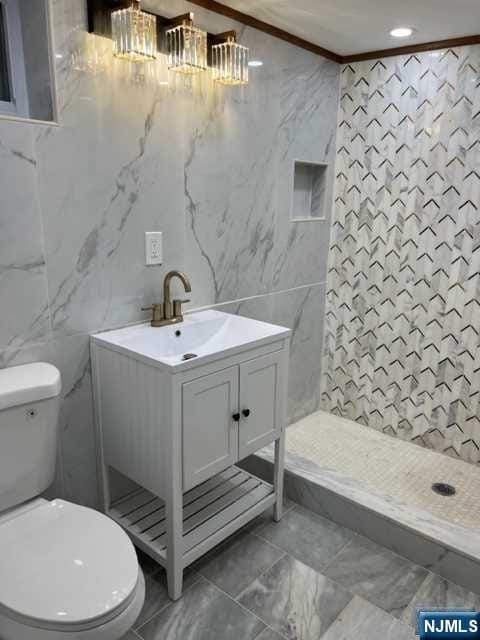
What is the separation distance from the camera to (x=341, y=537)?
208 centimetres

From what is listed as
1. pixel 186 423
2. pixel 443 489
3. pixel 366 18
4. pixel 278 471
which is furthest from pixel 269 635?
pixel 366 18

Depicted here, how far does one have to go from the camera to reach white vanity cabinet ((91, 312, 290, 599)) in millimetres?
1620

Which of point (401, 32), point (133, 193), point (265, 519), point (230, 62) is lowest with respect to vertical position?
point (265, 519)

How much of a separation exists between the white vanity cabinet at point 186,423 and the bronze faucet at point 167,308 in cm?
4

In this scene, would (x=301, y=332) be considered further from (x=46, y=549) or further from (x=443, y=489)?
(x=46, y=549)

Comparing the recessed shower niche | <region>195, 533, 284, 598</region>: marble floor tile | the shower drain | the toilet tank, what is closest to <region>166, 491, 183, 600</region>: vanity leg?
<region>195, 533, 284, 598</region>: marble floor tile

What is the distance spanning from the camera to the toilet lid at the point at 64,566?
114 centimetres

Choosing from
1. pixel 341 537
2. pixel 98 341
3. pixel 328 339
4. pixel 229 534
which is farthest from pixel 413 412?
pixel 98 341

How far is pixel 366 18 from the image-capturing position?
6.59 feet

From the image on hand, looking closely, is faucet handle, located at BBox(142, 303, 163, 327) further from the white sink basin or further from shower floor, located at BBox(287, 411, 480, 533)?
shower floor, located at BBox(287, 411, 480, 533)

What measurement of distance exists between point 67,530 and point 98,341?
66 centimetres

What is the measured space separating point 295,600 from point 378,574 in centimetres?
37

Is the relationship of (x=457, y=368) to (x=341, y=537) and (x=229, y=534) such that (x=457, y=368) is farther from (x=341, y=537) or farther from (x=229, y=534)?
(x=229, y=534)

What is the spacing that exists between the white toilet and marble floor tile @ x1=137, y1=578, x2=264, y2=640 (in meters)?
0.42
